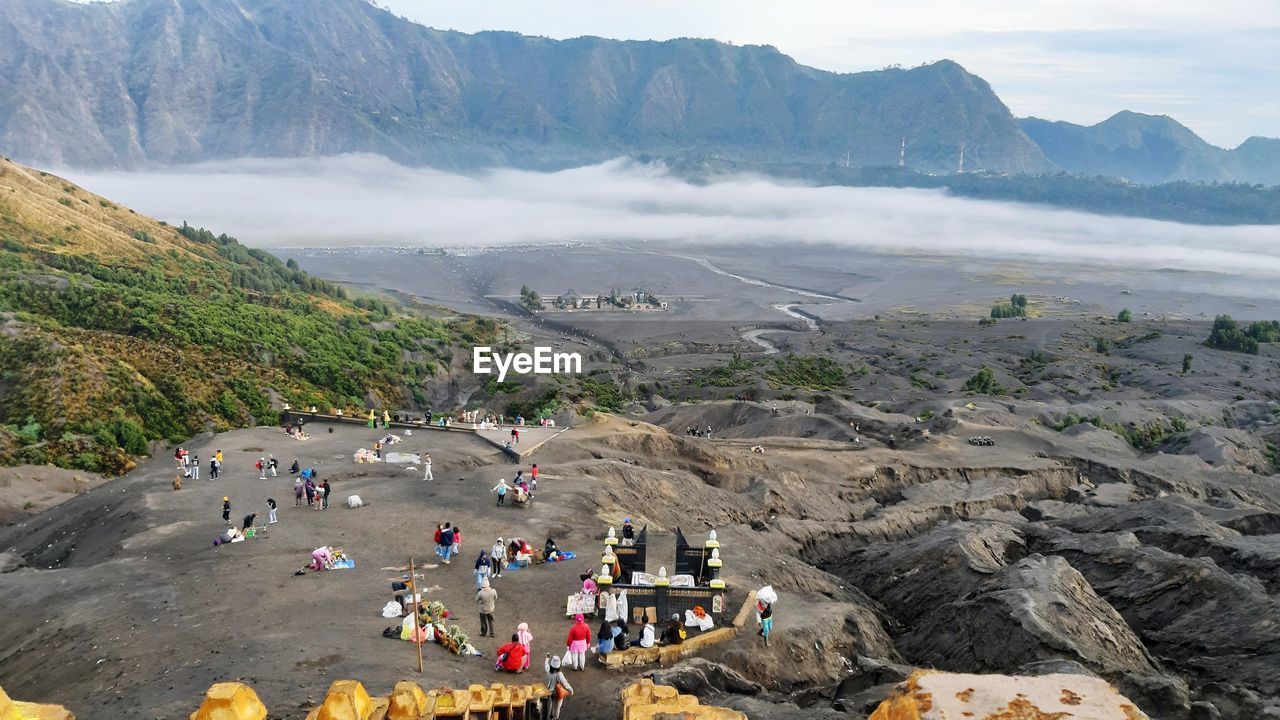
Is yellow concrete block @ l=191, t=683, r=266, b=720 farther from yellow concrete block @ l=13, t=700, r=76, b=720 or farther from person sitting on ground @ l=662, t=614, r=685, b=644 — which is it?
person sitting on ground @ l=662, t=614, r=685, b=644

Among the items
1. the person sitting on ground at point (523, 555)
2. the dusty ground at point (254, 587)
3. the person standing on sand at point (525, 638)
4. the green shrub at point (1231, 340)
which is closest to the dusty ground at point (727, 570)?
the dusty ground at point (254, 587)

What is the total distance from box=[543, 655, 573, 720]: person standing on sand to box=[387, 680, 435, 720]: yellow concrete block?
2949 millimetres

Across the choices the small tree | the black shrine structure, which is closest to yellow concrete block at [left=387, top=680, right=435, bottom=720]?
the black shrine structure

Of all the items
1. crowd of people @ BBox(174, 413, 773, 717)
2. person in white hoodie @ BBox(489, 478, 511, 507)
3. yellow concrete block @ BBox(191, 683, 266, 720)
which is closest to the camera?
yellow concrete block @ BBox(191, 683, 266, 720)

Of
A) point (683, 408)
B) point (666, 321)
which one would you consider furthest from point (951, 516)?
point (666, 321)

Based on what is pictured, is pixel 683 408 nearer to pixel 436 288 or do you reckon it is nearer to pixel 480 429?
pixel 480 429

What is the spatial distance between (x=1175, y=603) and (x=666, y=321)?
11683 centimetres

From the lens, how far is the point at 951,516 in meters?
42.2

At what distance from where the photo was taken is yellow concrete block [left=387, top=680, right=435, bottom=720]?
47.8ft

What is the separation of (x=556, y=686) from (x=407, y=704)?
143 inches

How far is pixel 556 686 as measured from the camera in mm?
17688

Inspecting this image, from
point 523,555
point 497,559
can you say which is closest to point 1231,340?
point 523,555

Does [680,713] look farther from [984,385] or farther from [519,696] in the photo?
[984,385]

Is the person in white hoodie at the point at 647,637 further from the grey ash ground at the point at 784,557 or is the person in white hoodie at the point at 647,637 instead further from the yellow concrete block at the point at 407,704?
the yellow concrete block at the point at 407,704
